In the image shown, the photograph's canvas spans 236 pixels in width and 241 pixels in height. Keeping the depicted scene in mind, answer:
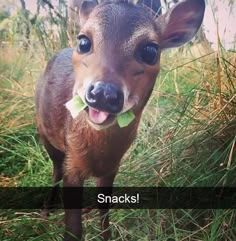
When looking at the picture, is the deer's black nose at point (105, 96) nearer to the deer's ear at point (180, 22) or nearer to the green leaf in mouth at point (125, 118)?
the green leaf in mouth at point (125, 118)

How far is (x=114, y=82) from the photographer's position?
69.3 inches

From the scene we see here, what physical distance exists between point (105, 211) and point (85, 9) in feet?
2.27

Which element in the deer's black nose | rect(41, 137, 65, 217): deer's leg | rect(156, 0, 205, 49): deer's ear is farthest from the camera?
rect(41, 137, 65, 217): deer's leg

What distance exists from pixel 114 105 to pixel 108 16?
287 millimetres

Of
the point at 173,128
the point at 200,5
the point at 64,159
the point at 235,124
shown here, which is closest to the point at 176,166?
the point at 173,128

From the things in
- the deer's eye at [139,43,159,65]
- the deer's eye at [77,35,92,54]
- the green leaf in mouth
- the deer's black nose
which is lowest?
the green leaf in mouth

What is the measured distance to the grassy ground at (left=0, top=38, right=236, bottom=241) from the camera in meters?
2.00

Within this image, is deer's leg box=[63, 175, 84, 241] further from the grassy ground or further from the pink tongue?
the pink tongue

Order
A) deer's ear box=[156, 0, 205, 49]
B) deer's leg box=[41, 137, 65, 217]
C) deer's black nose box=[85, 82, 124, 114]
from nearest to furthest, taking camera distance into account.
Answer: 1. deer's black nose box=[85, 82, 124, 114]
2. deer's ear box=[156, 0, 205, 49]
3. deer's leg box=[41, 137, 65, 217]

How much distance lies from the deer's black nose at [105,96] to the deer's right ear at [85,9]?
0.25 meters

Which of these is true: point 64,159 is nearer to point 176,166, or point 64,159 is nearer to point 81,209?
point 81,209

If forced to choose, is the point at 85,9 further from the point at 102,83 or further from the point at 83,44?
the point at 102,83

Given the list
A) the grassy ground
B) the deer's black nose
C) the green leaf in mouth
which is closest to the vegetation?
the grassy ground

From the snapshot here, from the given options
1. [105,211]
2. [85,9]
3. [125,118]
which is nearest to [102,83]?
[125,118]
